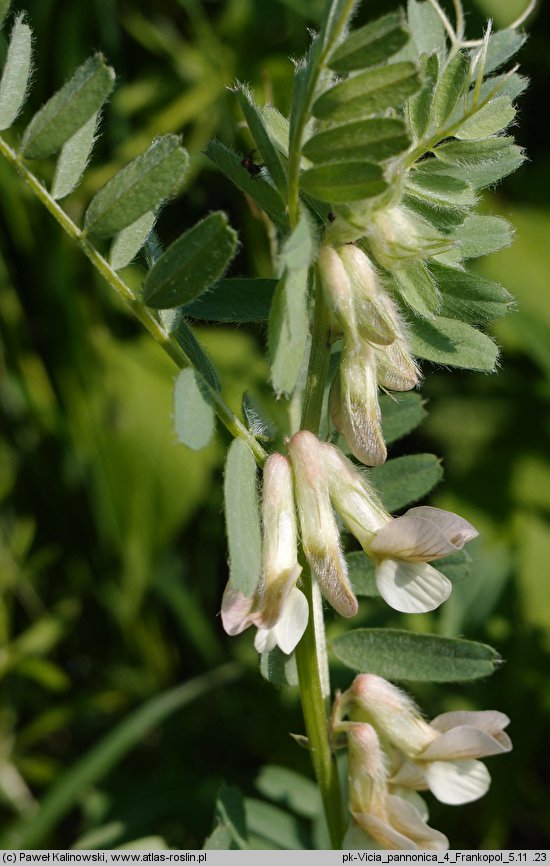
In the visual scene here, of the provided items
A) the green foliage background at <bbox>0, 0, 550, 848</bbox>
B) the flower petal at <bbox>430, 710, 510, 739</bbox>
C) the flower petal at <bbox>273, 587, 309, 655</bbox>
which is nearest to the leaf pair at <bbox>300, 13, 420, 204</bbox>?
the flower petal at <bbox>273, 587, 309, 655</bbox>

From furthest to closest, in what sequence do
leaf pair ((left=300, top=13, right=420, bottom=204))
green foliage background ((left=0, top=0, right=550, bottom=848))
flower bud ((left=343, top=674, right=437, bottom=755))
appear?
green foliage background ((left=0, top=0, right=550, bottom=848)), flower bud ((left=343, top=674, right=437, bottom=755)), leaf pair ((left=300, top=13, right=420, bottom=204))

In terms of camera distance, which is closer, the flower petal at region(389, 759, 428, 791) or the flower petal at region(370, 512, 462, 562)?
the flower petal at region(370, 512, 462, 562)

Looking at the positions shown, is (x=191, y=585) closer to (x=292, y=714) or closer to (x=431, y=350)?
(x=292, y=714)

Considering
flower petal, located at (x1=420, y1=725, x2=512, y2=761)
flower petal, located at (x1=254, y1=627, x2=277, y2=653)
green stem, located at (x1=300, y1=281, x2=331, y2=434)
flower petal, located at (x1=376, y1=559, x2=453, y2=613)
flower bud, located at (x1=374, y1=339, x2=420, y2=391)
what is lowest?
flower petal, located at (x1=420, y1=725, x2=512, y2=761)

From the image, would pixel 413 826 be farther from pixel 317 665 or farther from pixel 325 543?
pixel 325 543

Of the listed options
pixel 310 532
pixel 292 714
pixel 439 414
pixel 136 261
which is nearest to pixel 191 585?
pixel 292 714

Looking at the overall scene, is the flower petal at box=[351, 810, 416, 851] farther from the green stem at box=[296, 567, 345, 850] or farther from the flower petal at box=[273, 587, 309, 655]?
the flower petal at box=[273, 587, 309, 655]
